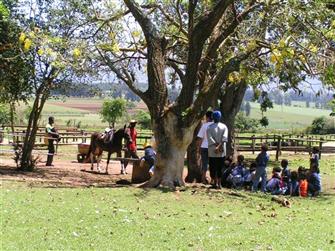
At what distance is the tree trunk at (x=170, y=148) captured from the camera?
1293cm

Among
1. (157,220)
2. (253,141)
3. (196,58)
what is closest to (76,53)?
(196,58)

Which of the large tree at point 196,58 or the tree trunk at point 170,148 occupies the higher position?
the large tree at point 196,58

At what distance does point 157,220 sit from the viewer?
876 cm

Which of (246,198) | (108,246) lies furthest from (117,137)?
(108,246)

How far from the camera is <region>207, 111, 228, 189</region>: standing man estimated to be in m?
12.4

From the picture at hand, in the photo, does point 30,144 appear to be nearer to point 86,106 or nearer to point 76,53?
point 76,53

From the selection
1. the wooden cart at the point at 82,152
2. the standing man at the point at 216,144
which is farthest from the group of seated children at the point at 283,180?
the wooden cart at the point at 82,152

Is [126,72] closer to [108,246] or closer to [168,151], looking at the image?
[168,151]

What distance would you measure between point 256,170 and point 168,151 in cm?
226

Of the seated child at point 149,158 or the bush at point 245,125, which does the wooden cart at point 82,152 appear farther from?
the bush at point 245,125

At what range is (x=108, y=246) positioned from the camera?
6898mm

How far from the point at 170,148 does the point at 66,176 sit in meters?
5.27

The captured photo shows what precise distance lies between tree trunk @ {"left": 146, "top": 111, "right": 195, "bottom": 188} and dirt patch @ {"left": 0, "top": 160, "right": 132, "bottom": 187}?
1733 mm

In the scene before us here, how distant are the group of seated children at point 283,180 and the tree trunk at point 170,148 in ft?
5.25
